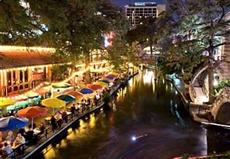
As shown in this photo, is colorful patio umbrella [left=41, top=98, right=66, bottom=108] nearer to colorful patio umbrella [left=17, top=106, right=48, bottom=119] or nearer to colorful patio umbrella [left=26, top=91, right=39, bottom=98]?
colorful patio umbrella [left=17, top=106, right=48, bottom=119]

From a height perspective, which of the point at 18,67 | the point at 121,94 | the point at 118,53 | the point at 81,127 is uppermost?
the point at 118,53

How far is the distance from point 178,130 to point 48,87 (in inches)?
523

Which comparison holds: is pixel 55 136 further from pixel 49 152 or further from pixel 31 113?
pixel 49 152

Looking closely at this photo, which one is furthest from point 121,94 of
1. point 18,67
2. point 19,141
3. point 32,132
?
point 19,141

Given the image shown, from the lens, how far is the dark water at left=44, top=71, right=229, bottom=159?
24688 millimetres

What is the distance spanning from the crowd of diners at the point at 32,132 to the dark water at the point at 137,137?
3.82 feet

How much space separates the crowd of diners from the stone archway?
39.9 ft

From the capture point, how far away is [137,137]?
97.1 feet

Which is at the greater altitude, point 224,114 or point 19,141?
point 224,114

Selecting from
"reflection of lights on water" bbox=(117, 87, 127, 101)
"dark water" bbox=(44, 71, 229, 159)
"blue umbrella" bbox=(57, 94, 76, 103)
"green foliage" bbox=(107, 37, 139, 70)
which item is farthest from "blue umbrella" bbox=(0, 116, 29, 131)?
"reflection of lights on water" bbox=(117, 87, 127, 101)

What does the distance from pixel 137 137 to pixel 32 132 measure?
8910 mm

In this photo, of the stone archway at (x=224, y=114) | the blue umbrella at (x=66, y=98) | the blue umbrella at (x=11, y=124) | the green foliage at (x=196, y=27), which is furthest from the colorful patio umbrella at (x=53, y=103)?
the stone archway at (x=224, y=114)

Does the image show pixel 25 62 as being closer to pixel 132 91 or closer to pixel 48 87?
pixel 48 87

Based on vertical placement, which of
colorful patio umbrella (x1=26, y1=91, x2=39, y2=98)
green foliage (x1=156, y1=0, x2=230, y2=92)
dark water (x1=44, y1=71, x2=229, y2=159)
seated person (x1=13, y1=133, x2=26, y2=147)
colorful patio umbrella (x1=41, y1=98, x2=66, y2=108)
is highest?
green foliage (x1=156, y1=0, x2=230, y2=92)
